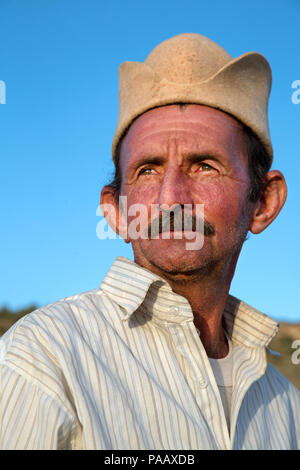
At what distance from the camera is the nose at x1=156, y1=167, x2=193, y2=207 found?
260 cm

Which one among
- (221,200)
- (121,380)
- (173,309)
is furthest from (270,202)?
(121,380)

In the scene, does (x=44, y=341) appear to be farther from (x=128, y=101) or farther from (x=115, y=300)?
(x=128, y=101)

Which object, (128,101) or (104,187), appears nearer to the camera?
(128,101)

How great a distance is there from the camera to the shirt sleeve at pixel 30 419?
1804mm

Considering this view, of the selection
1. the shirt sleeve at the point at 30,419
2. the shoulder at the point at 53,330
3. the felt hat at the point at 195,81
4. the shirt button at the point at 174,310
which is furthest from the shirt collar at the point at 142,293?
the felt hat at the point at 195,81

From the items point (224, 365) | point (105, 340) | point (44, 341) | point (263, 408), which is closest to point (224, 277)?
point (224, 365)

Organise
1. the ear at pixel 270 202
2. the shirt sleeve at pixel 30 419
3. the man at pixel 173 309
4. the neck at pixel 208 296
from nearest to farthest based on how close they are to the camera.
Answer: the shirt sleeve at pixel 30 419
the man at pixel 173 309
the neck at pixel 208 296
the ear at pixel 270 202

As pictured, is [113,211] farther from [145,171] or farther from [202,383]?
[202,383]

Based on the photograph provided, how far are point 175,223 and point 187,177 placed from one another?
27 cm

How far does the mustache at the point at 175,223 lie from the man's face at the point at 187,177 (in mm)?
35

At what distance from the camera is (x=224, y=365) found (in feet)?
9.22

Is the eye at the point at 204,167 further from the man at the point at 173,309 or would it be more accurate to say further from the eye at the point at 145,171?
the eye at the point at 145,171

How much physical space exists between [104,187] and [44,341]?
1.46 metres

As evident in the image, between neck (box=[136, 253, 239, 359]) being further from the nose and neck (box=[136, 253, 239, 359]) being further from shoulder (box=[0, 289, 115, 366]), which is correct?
shoulder (box=[0, 289, 115, 366])
